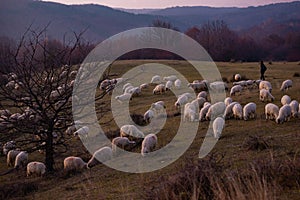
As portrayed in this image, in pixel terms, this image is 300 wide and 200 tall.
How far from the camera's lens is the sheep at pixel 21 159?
14703mm

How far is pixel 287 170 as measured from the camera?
6.78 m

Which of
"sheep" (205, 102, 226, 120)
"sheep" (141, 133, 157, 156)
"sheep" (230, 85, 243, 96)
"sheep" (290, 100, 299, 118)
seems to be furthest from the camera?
"sheep" (230, 85, 243, 96)

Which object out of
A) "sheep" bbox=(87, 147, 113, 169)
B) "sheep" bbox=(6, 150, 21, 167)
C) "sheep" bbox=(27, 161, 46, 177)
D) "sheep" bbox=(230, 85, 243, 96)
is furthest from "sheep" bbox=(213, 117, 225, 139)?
"sheep" bbox=(230, 85, 243, 96)

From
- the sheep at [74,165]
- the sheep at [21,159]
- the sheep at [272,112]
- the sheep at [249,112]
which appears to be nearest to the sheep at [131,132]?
the sheep at [74,165]

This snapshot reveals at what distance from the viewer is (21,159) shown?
14.8 m

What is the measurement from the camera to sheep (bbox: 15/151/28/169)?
579 inches

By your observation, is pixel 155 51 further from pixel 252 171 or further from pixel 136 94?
pixel 252 171

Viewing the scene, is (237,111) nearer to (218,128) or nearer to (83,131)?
(218,128)

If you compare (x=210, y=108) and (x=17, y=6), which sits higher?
(x=17, y=6)

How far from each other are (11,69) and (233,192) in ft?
31.7

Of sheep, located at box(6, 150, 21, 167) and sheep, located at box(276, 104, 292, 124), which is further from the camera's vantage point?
sheep, located at box(6, 150, 21, 167)

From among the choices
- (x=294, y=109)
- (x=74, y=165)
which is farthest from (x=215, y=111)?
(x=74, y=165)

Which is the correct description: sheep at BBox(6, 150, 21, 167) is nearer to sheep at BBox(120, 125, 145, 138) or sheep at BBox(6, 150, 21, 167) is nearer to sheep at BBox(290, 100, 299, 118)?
sheep at BBox(120, 125, 145, 138)

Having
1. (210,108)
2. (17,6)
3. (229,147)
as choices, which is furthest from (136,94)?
(17,6)
